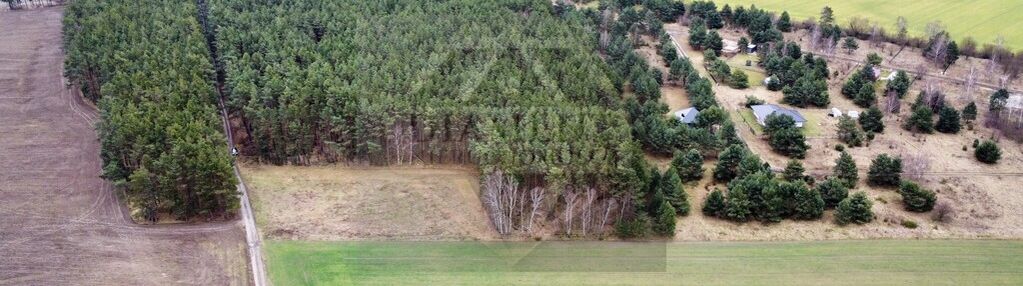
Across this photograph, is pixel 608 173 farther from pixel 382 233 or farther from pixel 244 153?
pixel 244 153

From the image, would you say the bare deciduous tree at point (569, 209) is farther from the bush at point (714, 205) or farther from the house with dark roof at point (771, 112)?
the house with dark roof at point (771, 112)

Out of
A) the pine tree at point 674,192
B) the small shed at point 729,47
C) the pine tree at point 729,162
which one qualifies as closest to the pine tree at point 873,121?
the pine tree at point 729,162

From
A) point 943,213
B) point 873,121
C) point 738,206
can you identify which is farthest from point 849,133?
point 738,206

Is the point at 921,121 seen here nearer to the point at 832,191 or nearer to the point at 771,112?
the point at 771,112

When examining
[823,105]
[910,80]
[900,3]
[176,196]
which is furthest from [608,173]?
[900,3]

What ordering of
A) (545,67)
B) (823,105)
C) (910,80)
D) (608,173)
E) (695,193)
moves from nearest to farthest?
(608,173), (695,193), (545,67), (823,105), (910,80)

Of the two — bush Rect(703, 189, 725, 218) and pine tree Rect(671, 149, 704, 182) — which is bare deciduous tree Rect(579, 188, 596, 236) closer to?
Answer: bush Rect(703, 189, 725, 218)
